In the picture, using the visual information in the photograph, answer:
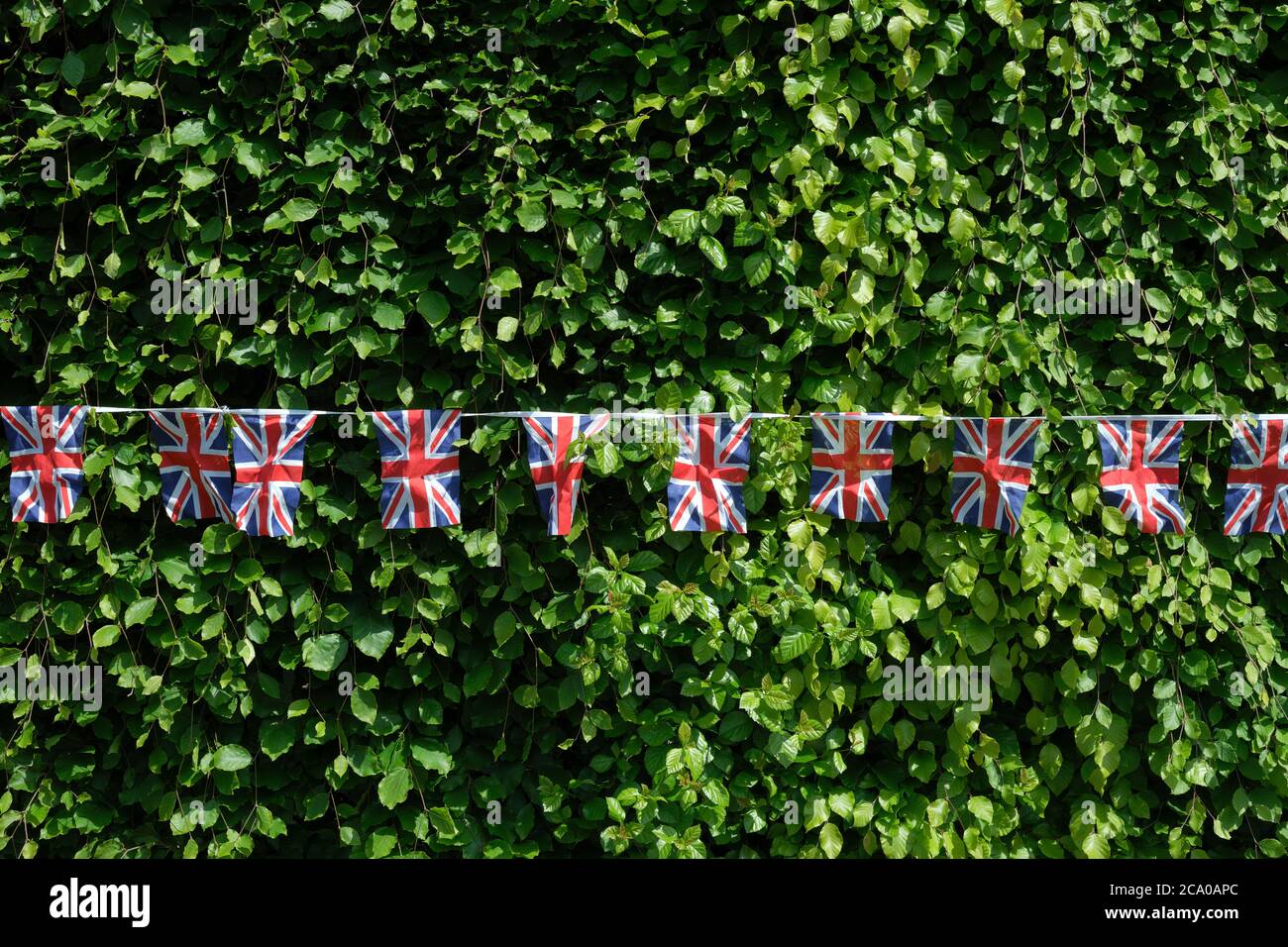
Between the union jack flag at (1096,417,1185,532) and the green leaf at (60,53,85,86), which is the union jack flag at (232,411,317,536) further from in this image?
the union jack flag at (1096,417,1185,532)

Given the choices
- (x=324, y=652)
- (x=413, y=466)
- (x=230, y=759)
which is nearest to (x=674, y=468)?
(x=413, y=466)

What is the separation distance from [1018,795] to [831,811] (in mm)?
577

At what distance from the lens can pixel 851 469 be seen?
2926 mm

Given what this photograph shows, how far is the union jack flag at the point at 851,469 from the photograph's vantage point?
2910 millimetres

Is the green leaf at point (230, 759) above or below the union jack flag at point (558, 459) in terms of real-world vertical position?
below

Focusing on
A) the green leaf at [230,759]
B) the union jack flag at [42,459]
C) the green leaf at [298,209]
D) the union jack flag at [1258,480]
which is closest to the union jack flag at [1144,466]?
the union jack flag at [1258,480]

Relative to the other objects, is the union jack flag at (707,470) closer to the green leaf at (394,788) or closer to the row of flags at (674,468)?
the row of flags at (674,468)

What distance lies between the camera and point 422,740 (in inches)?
116

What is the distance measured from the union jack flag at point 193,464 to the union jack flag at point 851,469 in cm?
172

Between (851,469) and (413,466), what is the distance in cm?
126

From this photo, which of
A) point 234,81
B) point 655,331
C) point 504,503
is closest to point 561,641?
point 504,503

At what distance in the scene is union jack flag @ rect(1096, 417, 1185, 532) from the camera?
9.73 ft

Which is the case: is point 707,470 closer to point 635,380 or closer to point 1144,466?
point 635,380
